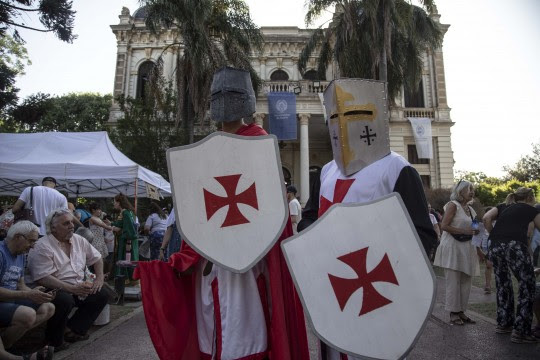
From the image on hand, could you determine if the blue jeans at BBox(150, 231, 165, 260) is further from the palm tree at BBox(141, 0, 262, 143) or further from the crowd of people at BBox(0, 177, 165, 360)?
the palm tree at BBox(141, 0, 262, 143)

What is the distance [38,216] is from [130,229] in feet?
6.87

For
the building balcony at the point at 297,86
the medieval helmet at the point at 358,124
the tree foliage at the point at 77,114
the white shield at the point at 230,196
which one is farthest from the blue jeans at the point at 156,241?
the tree foliage at the point at 77,114

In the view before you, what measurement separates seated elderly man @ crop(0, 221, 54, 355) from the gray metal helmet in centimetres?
249

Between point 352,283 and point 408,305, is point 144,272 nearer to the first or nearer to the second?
point 352,283

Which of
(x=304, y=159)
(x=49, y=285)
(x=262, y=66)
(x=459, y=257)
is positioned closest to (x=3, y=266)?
(x=49, y=285)

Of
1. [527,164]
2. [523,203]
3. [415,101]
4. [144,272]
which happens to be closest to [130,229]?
[144,272]

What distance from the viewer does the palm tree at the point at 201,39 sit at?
1339 centimetres

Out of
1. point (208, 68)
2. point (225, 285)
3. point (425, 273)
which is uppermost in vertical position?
point (208, 68)

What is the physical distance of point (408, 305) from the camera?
1563 mm

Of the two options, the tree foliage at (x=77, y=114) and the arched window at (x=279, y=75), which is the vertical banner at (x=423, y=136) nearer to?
the arched window at (x=279, y=75)

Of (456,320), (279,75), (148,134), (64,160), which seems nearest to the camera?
(456,320)

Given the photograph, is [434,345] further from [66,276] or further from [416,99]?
[416,99]

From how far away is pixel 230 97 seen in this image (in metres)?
2.28

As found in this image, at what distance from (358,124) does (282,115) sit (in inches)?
684
